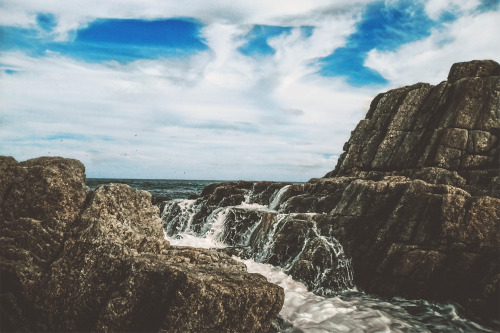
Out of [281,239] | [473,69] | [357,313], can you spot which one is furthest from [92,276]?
[473,69]

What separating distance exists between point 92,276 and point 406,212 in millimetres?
14314

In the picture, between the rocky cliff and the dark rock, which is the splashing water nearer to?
the rocky cliff

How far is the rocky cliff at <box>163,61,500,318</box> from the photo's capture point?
1434 centimetres

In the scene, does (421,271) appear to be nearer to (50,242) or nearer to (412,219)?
(412,219)

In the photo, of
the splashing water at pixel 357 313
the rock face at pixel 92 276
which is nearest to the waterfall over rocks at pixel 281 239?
the splashing water at pixel 357 313

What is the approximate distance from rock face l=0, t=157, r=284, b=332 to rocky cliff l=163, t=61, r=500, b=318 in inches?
340

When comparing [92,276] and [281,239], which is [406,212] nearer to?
[281,239]

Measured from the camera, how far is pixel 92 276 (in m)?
8.34

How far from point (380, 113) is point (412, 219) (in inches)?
796

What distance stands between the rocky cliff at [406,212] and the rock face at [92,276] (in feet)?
28.3

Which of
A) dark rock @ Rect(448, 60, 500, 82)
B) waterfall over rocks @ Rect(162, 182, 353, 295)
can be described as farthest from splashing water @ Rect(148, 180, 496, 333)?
dark rock @ Rect(448, 60, 500, 82)

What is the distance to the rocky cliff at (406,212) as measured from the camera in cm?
1434

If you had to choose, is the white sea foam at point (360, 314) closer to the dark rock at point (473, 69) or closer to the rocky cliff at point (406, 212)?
the rocky cliff at point (406, 212)

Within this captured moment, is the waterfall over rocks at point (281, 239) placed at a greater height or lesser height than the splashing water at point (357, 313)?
greater
